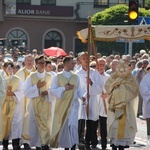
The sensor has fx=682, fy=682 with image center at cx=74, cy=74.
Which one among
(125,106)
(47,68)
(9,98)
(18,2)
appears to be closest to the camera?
(125,106)

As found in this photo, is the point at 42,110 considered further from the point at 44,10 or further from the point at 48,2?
the point at 48,2

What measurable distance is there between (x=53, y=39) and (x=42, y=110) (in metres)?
37.6

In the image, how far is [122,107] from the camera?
12859 millimetres

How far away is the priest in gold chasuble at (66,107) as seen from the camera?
1293 cm

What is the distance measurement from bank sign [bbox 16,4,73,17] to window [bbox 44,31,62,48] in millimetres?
1450

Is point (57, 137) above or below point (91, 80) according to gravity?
below

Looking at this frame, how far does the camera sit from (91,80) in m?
14.1

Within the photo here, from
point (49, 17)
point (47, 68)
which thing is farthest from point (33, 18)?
point (47, 68)

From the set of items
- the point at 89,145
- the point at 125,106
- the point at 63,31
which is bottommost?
the point at 89,145

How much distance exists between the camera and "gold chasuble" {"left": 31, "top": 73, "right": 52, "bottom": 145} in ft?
44.6

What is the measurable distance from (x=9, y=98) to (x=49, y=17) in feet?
121

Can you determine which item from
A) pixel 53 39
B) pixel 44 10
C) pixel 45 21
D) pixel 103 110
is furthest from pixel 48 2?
pixel 103 110

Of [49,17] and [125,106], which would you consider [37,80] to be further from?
[49,17]

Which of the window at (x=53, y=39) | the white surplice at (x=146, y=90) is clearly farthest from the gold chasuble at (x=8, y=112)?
the window at (x=53, y=39)
